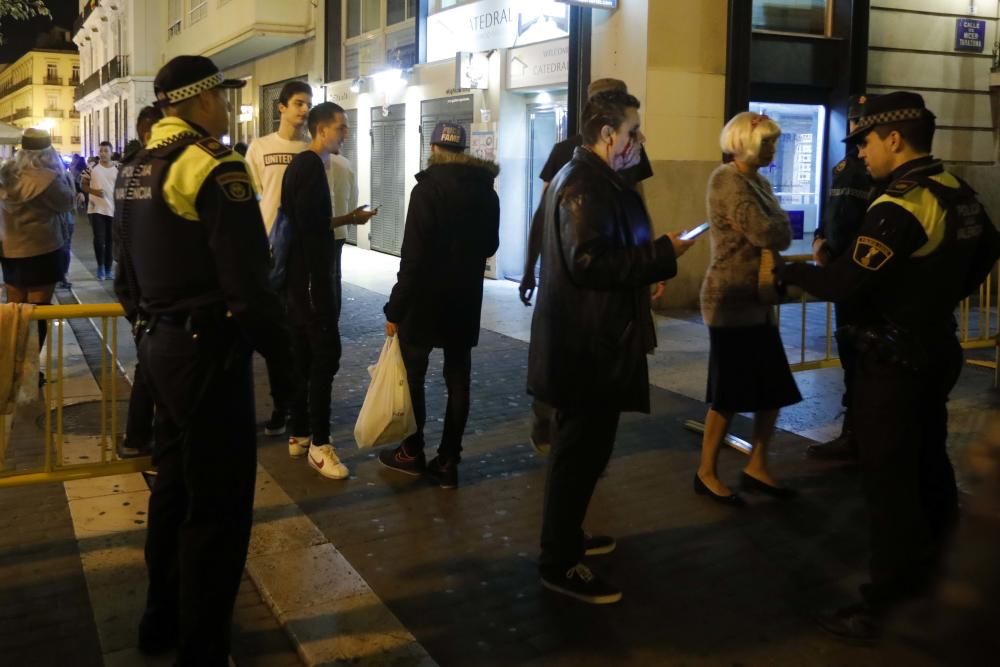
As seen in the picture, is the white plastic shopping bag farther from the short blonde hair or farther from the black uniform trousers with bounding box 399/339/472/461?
the short blonde hair

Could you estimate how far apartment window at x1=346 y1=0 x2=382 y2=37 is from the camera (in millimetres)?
20078

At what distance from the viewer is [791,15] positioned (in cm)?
1287

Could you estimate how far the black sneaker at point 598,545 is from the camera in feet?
15.8

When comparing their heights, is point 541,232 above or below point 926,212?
below

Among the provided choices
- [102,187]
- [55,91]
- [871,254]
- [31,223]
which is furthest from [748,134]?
[55,91]

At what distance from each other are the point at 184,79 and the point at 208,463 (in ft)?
4.18

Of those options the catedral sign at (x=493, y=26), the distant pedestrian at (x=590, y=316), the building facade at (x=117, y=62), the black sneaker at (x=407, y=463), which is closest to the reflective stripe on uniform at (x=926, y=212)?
the distant pedestrian at (x=590, y=316)

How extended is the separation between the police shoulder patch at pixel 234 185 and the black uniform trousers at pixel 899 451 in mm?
2312

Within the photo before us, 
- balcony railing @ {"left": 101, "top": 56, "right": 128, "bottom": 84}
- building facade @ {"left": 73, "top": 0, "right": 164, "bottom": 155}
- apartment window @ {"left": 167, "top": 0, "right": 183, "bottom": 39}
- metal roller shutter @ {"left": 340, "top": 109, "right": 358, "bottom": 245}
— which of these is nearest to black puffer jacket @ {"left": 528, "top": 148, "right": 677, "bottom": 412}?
metal roller shutter @ {"left": 340, "top": 109, "right": 358, "bottom": 245}

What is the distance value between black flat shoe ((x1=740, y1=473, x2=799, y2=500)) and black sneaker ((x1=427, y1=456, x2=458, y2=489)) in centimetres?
158

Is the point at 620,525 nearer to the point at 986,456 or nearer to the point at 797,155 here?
the point at 986,456

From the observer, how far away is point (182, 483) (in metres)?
3.71

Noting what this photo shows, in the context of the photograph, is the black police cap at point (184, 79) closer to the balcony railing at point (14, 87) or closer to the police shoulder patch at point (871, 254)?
the police shoulder patch at point (871, 254)

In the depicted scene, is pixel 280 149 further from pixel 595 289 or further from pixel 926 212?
pixel 926 212
